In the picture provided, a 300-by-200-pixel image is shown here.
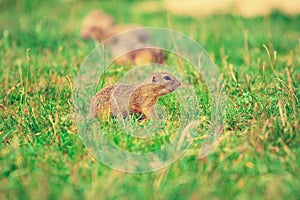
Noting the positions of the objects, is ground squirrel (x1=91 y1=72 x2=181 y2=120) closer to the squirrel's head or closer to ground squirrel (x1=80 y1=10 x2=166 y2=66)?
the squirrel's head

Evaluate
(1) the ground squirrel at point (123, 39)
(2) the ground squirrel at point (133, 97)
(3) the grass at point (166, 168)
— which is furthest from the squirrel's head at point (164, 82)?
(1) the ground squirrel at point (123, 39)

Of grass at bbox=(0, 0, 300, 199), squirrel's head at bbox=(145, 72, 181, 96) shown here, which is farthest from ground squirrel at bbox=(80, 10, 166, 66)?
squirrel's head at bbox=(145, 72, 181, 96)

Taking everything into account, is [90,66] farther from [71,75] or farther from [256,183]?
[256,183]

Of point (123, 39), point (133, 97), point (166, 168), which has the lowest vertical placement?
point (166, 168)

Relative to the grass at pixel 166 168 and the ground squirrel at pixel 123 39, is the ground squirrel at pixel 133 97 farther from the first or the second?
the ground squirrel at pixel 123 39

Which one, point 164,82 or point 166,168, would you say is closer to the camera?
point 166,168

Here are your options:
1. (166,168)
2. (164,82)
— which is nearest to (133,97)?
(164,82)

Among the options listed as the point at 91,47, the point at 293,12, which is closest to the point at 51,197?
the point at 91,47

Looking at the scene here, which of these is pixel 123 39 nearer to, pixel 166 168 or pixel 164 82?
pixel 164 82

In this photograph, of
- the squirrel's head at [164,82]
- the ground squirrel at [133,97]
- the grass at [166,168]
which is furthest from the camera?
the squirrel's head at [164,82]
